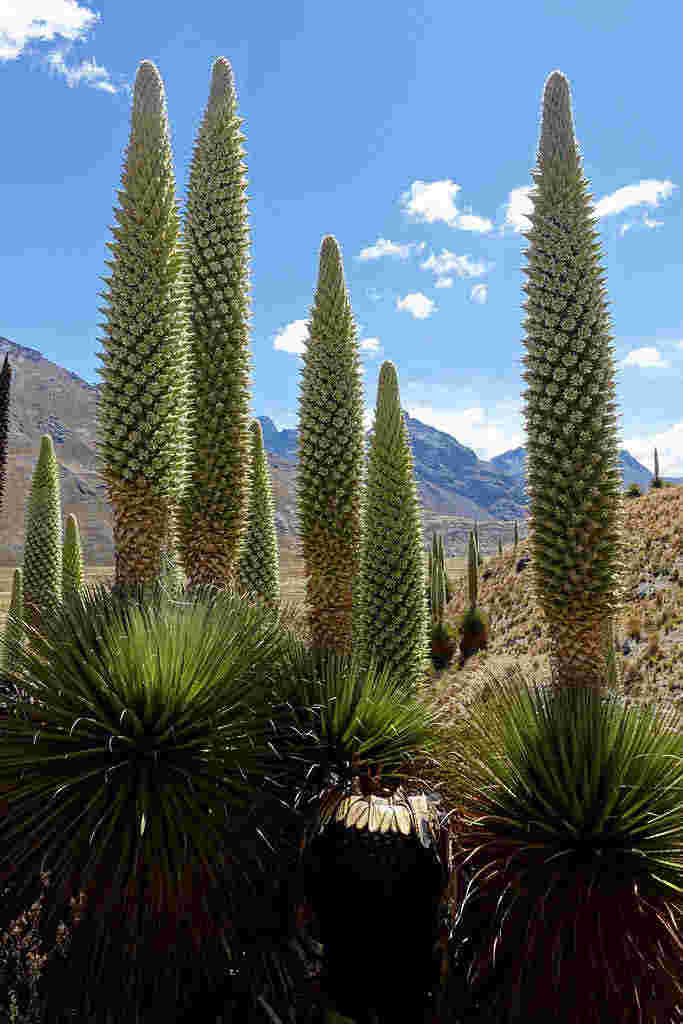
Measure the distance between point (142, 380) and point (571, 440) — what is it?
3.12 m

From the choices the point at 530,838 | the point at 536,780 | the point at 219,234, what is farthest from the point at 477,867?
the point at 219,234

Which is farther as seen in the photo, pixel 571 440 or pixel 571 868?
pixel 571 440

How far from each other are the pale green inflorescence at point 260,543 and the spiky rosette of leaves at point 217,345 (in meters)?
2.05

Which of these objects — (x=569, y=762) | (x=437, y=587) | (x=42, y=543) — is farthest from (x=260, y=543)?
(x=437, y=587)

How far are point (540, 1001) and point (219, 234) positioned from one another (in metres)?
5.73

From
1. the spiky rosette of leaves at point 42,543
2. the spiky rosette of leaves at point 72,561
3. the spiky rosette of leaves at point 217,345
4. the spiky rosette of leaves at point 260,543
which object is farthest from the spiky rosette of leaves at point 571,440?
the spiky rosette of leaves at point 72,561

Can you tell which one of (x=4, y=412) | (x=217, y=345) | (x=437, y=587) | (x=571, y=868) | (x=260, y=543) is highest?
(x=217, y=345)

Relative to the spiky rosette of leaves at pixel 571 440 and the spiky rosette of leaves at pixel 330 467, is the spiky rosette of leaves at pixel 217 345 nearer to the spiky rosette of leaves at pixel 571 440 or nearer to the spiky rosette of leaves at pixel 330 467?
the spiky rosette of leaves at pixel 330 467

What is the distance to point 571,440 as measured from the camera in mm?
4484

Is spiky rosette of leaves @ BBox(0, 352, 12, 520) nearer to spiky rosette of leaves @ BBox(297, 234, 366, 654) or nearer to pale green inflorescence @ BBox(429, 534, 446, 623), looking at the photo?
spiky rosette of leaves @ BBox(297, 234, 366, 654)

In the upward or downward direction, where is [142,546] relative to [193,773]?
upward

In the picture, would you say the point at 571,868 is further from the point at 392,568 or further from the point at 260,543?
the point at 260,543

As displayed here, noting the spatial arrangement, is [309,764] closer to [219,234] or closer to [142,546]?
[142,546]

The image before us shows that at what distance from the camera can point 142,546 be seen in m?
4.68
